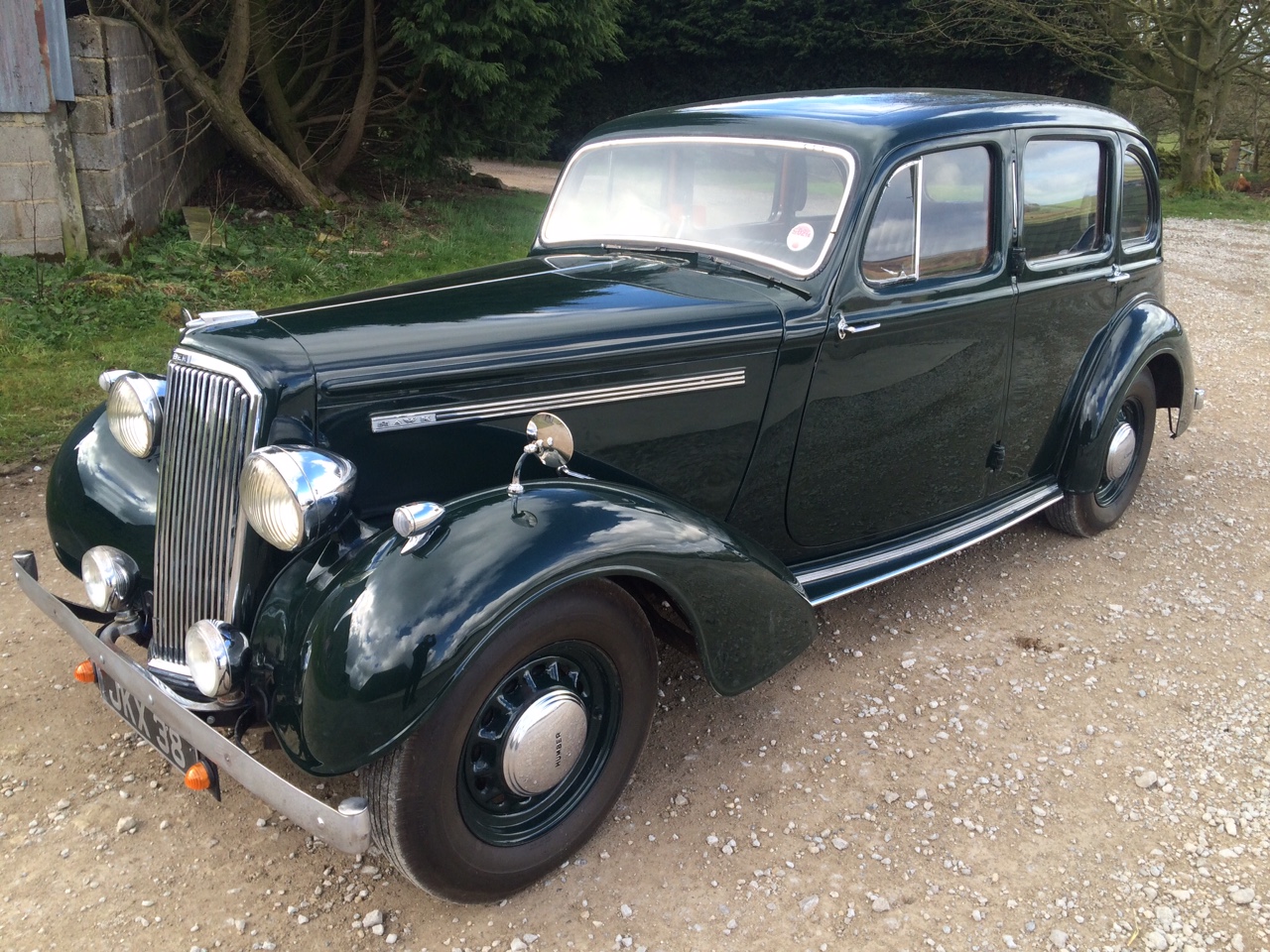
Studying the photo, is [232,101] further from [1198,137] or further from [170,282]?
[1198,137]

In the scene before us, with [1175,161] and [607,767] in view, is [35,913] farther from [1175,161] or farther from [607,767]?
[1175,161]

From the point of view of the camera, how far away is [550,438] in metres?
2.34

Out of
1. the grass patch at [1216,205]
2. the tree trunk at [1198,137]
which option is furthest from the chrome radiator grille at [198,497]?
the tree trunk at [1198,137]

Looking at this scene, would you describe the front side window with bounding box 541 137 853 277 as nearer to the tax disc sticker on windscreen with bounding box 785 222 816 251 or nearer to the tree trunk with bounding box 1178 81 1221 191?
the tax disc sticker on windscreen with bounding box 785 222 816 251

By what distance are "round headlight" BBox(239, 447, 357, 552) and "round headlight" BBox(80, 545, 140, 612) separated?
1.95 ft

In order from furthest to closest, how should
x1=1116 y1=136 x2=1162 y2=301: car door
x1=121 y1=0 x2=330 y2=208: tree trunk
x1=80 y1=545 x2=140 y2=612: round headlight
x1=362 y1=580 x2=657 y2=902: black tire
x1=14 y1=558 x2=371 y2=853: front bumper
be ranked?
x1=121 y1=0 x2=330 y2=208: tree trunk → x1=1116 y1=136 x2=1162 y2=301: car door → x1=80 y1=545 x2=140 y2=612: round headlight → x1=362 y1=580 x2=657 y2=902: black tire → x1=14 y1=558 x2=371 y2=853: front bumper

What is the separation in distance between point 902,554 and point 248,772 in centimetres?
222

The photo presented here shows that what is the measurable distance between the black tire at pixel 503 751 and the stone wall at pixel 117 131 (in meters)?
6.02

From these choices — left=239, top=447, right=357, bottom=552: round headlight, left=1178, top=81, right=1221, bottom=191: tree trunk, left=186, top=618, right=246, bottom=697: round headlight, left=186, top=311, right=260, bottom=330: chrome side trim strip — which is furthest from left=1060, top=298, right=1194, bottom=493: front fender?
left=1178, top=81, right=1221, bottom=191: tree trunk

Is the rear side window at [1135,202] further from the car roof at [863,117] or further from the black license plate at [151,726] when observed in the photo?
the black license plate at [151,726]

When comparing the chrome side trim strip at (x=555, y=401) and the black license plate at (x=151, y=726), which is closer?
the black license plate at (x=151, y=726)

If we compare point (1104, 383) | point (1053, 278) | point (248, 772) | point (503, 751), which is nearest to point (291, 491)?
point (248, 772)

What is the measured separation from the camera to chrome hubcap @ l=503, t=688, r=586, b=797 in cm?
220

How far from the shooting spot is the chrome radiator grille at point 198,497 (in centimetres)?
225
